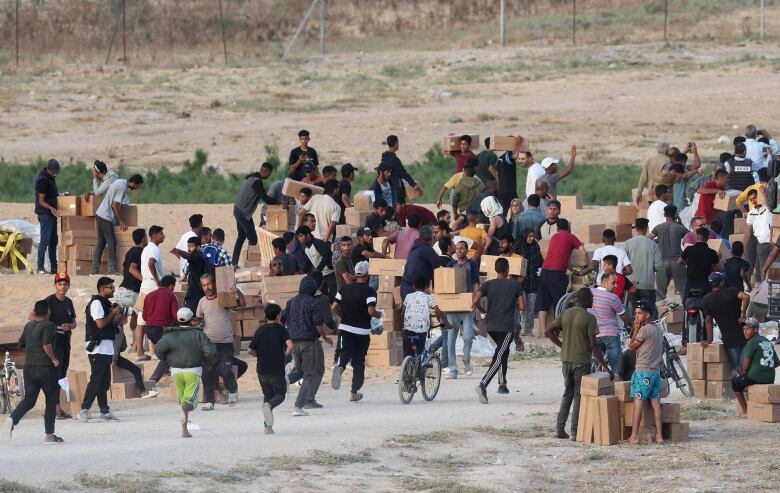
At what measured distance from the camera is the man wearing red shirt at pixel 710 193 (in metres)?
23.3

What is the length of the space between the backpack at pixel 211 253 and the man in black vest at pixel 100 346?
323 cm

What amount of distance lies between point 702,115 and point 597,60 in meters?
7.52

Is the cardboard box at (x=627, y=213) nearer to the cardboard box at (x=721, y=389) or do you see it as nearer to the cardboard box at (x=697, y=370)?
the cardboard box at (x=697, y=370)

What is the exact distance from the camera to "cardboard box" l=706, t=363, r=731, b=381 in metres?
18.1

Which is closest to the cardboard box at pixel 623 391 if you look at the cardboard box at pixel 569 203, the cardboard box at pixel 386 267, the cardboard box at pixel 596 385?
the cardboard box at pixel 596 385

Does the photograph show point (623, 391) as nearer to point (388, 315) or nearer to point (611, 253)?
point (611, 253)

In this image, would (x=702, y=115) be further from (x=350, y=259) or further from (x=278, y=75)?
(x=350, y=259)

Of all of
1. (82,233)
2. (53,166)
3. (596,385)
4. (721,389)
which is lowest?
(721,389)

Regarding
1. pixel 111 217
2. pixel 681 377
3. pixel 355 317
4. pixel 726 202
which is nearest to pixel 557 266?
pixel 681 377

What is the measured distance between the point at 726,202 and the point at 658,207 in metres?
1.62

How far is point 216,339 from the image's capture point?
18.4 meters

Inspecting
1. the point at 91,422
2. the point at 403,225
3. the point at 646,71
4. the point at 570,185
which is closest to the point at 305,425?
the point at 91,422

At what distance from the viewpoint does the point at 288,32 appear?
59.2 m

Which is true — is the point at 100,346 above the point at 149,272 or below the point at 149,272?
below
